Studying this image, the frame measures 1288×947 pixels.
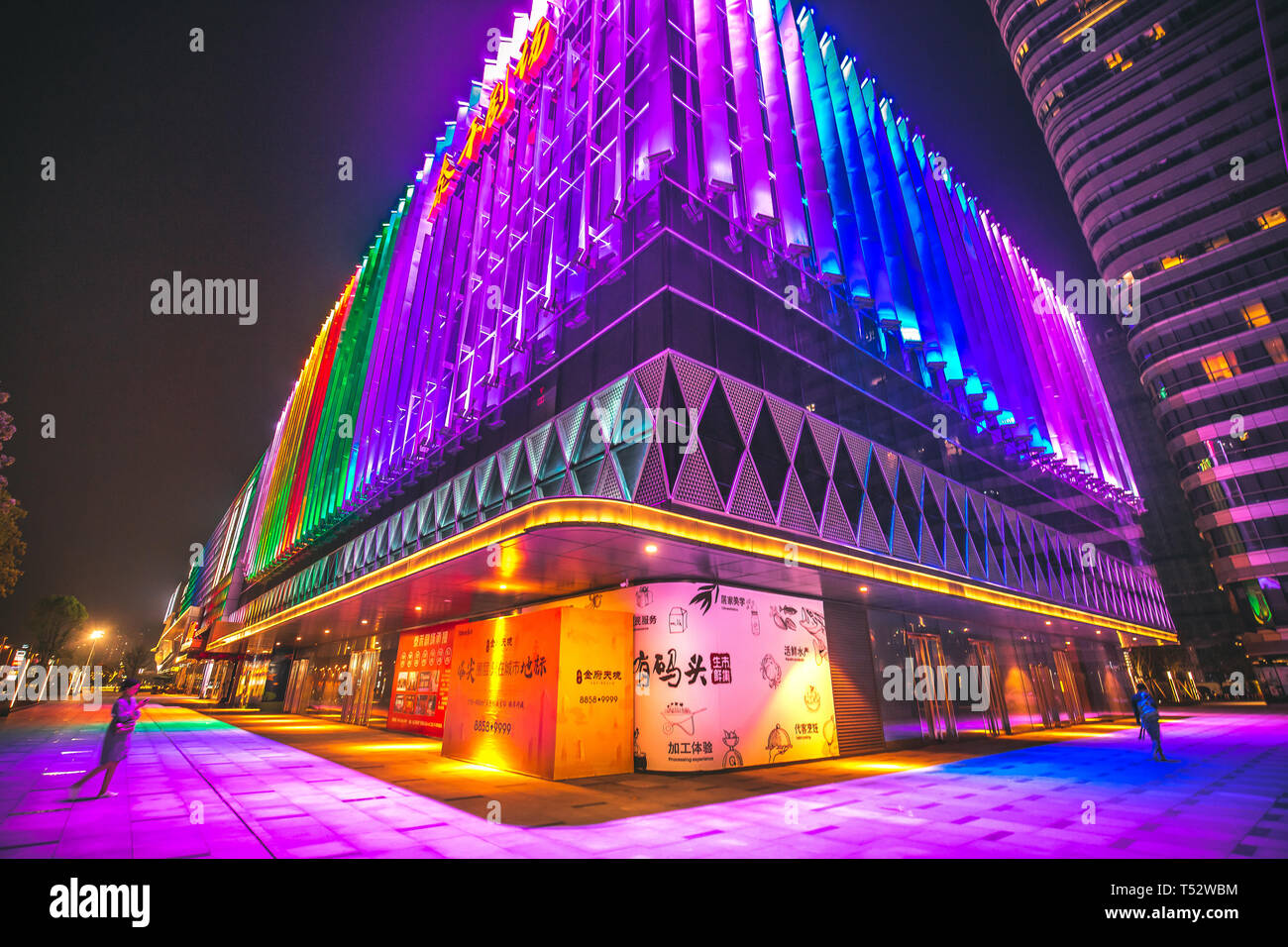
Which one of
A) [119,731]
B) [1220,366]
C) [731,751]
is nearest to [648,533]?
[731,751]

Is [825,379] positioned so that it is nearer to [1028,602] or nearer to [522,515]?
[522,515]

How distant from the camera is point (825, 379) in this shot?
686 inches

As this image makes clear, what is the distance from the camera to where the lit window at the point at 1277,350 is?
48.3 metres

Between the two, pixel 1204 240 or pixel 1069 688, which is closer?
pixel 1069 688

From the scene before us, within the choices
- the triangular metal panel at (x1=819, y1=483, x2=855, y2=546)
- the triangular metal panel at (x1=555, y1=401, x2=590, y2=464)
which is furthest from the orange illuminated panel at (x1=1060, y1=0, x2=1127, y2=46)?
the triangular metal panel at (x1=555, y1=401, x2=590, y2=464)

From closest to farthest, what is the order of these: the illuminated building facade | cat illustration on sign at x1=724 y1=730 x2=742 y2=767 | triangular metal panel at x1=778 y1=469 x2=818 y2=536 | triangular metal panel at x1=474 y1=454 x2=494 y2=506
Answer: cat illustration on sign at x1=724 y1=730 x2=742 y2=767, triangular metal panel at x1=778 y1=469 x2=818 y2=536, triangular metal panel at x1=474 y1=454 x2=494 y2=506, the illuminated building facade

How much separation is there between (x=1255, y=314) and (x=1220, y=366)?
18.1 feet

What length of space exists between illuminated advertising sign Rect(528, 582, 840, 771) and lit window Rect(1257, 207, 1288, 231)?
2960 inches

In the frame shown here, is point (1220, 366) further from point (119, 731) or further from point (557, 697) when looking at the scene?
point (119, 731)

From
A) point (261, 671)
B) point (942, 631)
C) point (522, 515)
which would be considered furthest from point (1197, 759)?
Answer: point (261, 671)

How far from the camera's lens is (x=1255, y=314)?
5078 cm

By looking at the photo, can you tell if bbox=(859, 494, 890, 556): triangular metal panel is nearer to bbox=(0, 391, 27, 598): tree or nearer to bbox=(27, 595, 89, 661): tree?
bbox=(0, 391, 27, 598): tree

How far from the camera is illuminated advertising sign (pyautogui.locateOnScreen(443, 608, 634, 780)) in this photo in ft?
37.2
